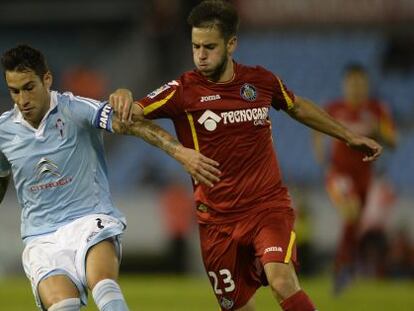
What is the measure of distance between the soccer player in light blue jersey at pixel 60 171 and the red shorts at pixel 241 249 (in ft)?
2.47

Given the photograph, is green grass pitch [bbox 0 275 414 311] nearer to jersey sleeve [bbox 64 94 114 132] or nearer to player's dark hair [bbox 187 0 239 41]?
player's dark hair [bbox 187 0 239 41]

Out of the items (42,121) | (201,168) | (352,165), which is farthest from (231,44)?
(352,165)

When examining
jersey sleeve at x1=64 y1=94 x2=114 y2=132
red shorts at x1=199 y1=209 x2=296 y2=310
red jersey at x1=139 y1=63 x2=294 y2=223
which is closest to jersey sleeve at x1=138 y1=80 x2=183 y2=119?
red jersey at x1=139 y1=63 x2=294 y2=223

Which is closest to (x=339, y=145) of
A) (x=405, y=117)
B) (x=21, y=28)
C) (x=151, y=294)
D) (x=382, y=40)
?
(x=151, y=294)

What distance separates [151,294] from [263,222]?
21.1ft

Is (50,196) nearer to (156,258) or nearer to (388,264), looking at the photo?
(388,264)

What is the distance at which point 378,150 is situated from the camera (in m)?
7.56

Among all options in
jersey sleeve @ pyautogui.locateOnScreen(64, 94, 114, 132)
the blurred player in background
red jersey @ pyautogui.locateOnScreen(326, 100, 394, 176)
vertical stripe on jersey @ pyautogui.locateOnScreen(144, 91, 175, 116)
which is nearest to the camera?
jersey sleeve @ pyautogui.locateOnScreen(64, 94, 114, 132)

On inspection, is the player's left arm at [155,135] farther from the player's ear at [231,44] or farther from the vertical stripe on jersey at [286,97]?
the vertical stripe on jersey at [286,97]

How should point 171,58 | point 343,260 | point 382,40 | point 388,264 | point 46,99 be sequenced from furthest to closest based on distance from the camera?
point 171,58 < point 382,40 < point 388,264 < point 343,260 < point 46,99

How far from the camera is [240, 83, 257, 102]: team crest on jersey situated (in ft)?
23.8

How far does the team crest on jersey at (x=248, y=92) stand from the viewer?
7254 mm

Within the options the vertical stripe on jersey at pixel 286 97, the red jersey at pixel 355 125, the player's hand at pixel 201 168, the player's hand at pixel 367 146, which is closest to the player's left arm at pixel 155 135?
the player's hand at pixel 201 168

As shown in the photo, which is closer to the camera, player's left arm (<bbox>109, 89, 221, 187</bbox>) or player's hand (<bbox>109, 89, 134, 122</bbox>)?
player's left arm (<bbox>109, 89, 221, 187</bbox>)
